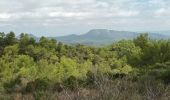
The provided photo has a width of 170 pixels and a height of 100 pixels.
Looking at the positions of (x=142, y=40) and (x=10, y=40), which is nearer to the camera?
(x=10, y=40)

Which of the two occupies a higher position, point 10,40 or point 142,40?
point 10,40

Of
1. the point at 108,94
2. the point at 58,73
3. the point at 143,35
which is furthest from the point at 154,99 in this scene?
the point at 143,35

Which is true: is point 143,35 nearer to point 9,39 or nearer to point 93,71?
point 9,39

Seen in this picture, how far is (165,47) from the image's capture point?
42.3m

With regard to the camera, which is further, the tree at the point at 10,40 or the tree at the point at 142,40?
the tree at the point at 142,40

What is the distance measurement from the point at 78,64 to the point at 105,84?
48.7m

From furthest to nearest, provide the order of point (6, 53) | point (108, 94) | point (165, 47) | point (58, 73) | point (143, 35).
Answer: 1. point (143, 35)
2. point (6, 53)
3. point (58, 73)
4. point (165, 47)
5. point (108, 94)

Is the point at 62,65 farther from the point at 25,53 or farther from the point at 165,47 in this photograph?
the point at 165,47

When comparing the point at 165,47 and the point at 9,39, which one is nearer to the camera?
the point at 165,47

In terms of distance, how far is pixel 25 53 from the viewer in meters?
55.3

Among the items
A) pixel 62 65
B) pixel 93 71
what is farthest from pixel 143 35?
pixel 93 71

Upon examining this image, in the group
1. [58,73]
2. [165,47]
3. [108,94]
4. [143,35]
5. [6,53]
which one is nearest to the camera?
[108,94]

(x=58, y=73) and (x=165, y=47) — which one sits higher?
(x=165, y=47)

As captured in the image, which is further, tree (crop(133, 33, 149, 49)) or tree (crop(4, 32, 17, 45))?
tree (crop(133, 33, 149, 49))
